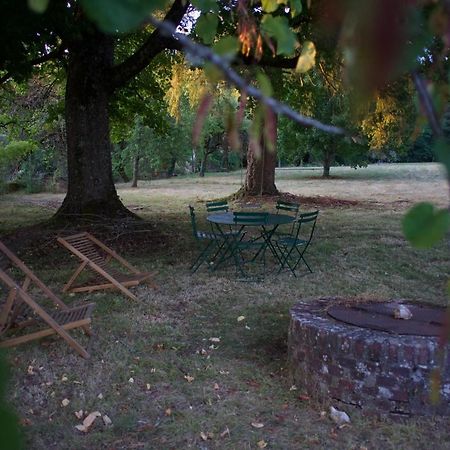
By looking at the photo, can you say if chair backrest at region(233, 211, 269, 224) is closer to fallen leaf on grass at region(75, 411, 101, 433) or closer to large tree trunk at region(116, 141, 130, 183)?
fallen leaf on grass at region(75, 411, 101, 433)

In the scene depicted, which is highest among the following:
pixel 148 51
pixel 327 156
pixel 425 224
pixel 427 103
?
pixel 148 51

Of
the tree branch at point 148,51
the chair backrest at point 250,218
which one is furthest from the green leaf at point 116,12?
the tree branch at point 148,51

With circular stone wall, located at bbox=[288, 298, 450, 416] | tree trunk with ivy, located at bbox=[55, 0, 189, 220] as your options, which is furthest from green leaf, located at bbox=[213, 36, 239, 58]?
tree trunk with ivy, located at bbox=[55, 0, 189, 220]

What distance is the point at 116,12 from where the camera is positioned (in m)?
0.65

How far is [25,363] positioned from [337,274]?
206 inches

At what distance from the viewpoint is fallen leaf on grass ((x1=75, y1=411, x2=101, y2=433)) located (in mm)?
4238

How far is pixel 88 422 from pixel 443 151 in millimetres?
4141

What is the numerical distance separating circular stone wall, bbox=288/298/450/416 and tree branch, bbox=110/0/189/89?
7231 millimetres

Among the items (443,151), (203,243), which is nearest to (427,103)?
(443,151)

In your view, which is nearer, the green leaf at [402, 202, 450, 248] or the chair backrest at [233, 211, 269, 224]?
the green leaf at [402, 202, 450, 248]

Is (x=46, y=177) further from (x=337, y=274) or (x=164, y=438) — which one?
(x=164, y=438)

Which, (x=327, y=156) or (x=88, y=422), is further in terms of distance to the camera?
(x=327, y=156)

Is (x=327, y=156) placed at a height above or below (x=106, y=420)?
above

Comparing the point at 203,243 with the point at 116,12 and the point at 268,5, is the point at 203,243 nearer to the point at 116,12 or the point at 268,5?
the point at 268,5
